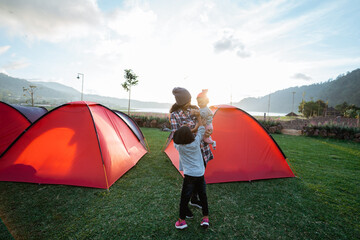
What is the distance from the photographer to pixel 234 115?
165 inches

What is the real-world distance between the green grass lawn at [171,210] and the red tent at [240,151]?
23 centimetres

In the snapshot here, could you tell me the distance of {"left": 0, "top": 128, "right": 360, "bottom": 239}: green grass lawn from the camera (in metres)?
2.41

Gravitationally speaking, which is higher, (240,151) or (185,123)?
(185,123)

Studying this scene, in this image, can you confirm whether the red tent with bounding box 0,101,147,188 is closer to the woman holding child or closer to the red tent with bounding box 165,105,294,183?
the woman holding child

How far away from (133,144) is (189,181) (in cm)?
340

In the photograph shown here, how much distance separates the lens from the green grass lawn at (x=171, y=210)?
95.0 inches

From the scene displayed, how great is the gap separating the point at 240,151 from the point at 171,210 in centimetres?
215

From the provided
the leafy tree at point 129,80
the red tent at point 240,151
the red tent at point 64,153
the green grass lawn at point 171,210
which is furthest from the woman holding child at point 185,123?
the leafy tree at point 129,80

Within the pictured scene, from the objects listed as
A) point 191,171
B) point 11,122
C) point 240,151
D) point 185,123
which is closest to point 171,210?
point 191,171

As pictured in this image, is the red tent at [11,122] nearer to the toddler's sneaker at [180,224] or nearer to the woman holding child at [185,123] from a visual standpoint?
the woman holding child at [185,123]

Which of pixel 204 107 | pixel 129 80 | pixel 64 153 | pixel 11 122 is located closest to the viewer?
pixel 204 107

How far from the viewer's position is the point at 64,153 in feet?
11.9

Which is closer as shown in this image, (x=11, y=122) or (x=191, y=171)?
(x=191, y=171)

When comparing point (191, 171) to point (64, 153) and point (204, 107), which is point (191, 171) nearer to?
point (204, 107)
